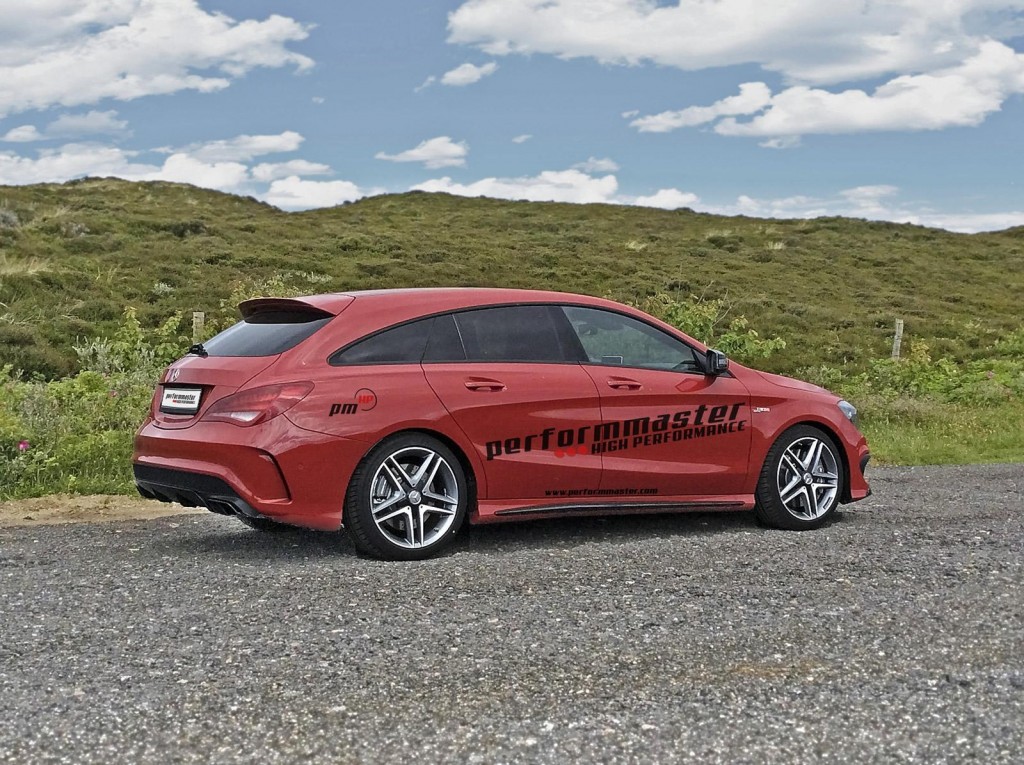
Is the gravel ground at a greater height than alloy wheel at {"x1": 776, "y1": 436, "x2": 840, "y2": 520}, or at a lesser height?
lesser

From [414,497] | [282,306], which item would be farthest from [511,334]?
[282,306]

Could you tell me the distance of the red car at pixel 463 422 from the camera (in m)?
6.26

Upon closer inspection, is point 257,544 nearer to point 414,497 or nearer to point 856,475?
point 414,497

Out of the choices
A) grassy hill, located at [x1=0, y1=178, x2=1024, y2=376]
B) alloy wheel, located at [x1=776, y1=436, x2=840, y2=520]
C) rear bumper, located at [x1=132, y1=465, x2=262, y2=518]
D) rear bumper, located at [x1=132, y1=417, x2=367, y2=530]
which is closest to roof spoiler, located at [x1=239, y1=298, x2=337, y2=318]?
rear bumper, located at [x1=132, y1=417, x2=367, y2=530]

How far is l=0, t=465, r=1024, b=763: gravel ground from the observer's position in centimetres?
367

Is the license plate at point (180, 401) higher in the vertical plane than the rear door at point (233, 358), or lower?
lower

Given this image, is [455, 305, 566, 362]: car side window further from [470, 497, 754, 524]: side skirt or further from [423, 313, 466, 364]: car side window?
[470, 497, 754, 524]: side skirt

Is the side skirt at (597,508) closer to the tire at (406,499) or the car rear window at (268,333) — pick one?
the tire at (406,499)

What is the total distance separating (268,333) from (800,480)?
362 centimetres

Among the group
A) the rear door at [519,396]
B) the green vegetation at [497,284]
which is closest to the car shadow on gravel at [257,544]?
the rear door at [519,396]

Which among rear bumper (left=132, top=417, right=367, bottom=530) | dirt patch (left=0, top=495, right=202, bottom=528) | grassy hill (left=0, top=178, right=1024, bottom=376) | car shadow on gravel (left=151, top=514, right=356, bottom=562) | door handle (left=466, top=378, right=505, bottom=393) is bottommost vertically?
dirt patch (left=0, top=495, right=202, bottom=528)

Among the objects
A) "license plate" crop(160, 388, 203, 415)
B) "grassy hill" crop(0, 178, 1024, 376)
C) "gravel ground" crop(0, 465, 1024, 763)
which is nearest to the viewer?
"gravel ground" crop(0, 465, 1024, 763)

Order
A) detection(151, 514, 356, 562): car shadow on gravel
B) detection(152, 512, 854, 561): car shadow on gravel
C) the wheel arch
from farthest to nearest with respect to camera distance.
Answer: the wheel arch
detection(152, 512, 854, 561): car shadow on gravel
detection(151, 514, 356, 562): car shadow on gravel

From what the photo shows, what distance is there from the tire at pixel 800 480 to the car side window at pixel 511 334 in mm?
1712
